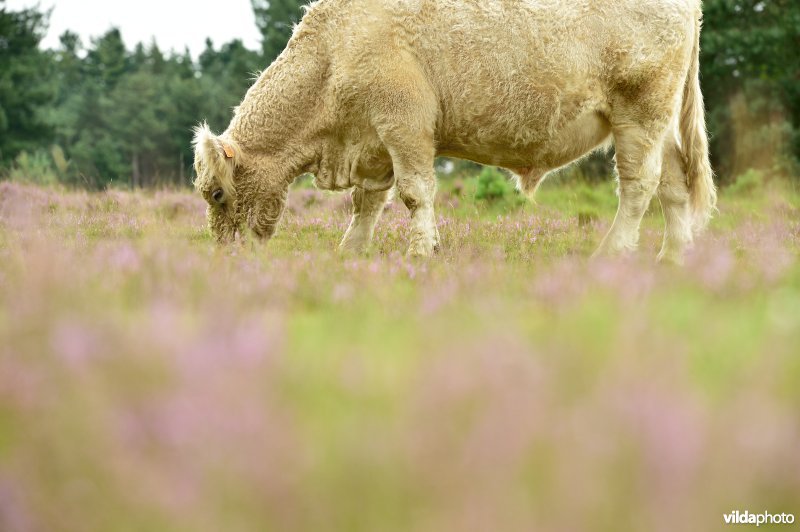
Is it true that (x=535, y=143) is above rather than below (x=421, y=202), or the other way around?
above

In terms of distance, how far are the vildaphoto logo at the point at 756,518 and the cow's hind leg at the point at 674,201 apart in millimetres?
6116

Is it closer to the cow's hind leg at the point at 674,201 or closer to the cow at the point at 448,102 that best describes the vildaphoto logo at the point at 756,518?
the cow at the point at 448,102

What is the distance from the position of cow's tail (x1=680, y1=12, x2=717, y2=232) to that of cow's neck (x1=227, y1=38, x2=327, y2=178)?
3864 millimetres

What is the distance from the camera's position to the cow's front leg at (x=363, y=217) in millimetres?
7887

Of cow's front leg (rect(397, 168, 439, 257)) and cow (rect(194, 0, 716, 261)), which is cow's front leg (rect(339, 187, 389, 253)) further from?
cow's front leg (rect(397, 168, 439, 257))

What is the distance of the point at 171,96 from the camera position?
60.3 meters

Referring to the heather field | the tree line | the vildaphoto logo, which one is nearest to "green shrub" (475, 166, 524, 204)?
the tree line

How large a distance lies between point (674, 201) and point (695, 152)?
59 cm

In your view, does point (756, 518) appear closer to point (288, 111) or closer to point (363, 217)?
point (288, 111)

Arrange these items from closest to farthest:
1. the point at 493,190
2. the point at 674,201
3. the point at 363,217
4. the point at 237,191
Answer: the point at 237,191
the point at 674,201
the point at 363,217
the point at 493,190

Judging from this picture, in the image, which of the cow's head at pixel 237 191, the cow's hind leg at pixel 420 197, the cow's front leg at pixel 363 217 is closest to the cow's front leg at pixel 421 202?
the cow's hind leg at pixel 420 197

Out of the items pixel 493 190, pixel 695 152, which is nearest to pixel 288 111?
pixel 695 152

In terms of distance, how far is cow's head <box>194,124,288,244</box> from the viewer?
6.93 meters

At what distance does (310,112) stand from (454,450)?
6057 mm
